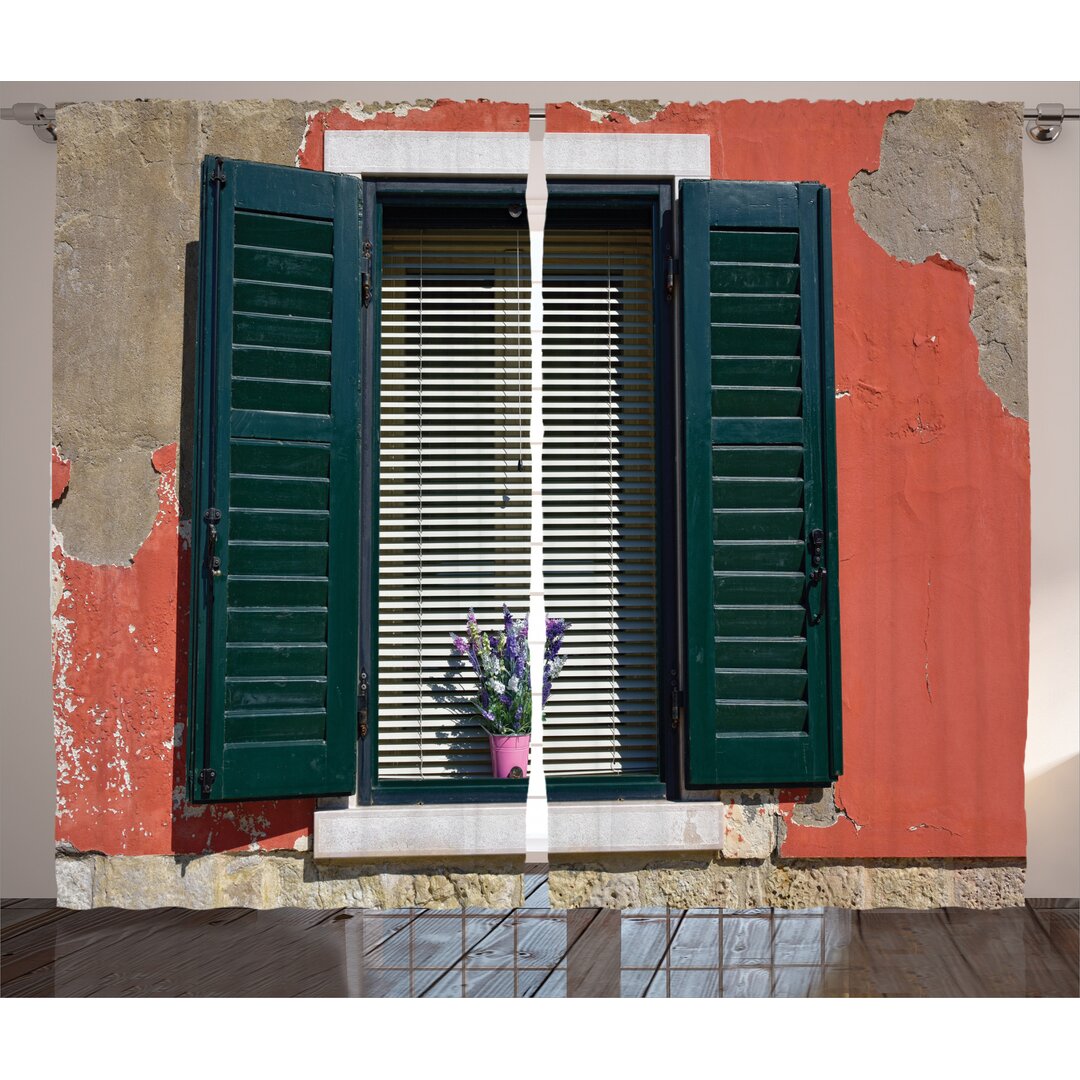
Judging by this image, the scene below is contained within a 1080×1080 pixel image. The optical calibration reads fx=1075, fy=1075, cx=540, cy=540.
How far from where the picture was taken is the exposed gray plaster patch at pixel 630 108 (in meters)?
3.76

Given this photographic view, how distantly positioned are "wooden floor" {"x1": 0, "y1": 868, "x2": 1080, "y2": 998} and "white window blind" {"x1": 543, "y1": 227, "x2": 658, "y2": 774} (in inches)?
23.4

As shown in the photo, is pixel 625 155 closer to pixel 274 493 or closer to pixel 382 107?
pixel 382 107

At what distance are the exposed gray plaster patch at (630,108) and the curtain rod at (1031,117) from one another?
7.5 inches

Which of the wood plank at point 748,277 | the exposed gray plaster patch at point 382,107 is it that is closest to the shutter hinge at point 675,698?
the wood plank at point 748,277

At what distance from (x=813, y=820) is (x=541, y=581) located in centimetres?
125

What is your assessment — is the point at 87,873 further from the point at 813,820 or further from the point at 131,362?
the point at 813,820

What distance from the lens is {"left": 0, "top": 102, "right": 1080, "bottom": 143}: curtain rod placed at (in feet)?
12.3

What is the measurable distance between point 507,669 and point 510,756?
0.30 metres

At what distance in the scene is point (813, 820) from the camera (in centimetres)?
367

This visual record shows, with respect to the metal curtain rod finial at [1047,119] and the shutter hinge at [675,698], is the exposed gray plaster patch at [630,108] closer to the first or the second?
the metal curtain rod finial at [1047,119]

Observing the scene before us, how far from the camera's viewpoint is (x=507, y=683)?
12.4ft

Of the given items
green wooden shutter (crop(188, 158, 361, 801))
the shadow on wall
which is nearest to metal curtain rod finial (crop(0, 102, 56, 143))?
green wooden shutter (crop(188, 158, 361, 801))

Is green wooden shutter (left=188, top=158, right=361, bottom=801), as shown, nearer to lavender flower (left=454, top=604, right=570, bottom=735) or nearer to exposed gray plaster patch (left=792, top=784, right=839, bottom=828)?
lavender flower (left=454, top=604, right=570, bottom=735)

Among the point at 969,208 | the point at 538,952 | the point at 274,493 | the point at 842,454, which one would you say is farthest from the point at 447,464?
the point at 969,208
